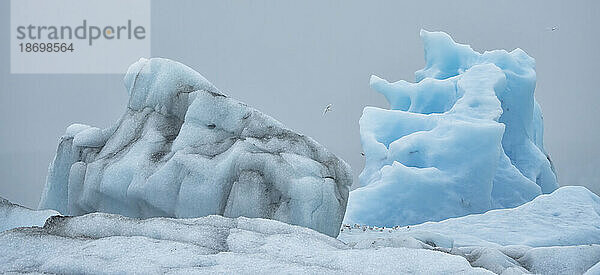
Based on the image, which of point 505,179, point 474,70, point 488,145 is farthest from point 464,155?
point 474,70

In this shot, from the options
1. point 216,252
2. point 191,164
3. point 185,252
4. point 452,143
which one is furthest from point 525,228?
point 185,252

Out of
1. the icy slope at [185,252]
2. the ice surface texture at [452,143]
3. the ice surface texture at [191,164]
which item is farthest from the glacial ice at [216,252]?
the ice surface texture at [452,143]

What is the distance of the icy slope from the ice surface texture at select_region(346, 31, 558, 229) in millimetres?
8863

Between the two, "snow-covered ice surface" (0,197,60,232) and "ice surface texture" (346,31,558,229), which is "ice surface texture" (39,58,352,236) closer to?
"snow-covered ice surface" (0,197,60,232)

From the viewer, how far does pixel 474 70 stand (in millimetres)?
15047

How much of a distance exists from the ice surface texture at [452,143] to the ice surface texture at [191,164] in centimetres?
642

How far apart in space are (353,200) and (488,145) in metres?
3.04

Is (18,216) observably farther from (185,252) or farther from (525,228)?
(525,228)

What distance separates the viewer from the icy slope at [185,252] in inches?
144

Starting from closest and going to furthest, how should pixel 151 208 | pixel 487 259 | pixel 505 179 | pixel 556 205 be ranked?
pixel 487 259, pixel 151 208, pixel 556 205, pixel 505 179

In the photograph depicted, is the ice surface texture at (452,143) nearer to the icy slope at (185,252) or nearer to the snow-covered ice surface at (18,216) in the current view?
the snow-covered ice surface at (18,216)

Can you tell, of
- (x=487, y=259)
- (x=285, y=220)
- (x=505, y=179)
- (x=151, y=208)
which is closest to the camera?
(x=487, y=259)

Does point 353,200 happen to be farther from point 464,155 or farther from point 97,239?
point 97,239

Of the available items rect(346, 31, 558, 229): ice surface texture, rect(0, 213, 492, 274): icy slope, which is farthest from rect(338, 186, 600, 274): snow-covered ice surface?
rect(0, 213, 492, 274): icy slope
